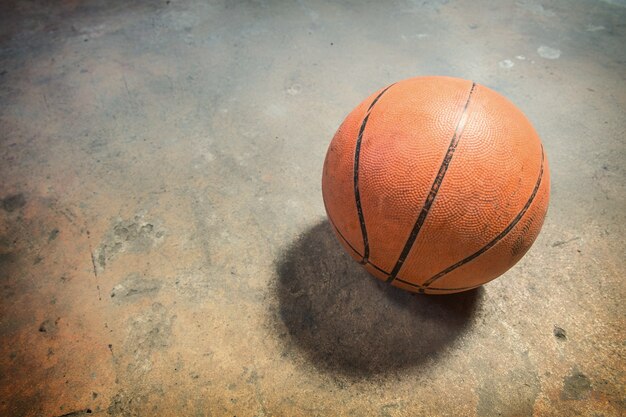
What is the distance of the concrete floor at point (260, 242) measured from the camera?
5.74 ft

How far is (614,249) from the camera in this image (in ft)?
7.06

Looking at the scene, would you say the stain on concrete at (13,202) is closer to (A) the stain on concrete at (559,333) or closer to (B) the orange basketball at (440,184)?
(B) the orange basketball at (440,184)

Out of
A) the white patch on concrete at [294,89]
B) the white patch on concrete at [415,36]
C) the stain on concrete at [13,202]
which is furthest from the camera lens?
the white patch on concrete at [415,36]

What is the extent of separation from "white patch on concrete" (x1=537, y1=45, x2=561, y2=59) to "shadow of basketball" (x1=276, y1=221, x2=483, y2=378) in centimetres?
274

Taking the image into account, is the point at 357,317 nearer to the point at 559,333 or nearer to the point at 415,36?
the point at 559,333

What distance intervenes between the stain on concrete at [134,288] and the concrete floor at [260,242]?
0.01 meters

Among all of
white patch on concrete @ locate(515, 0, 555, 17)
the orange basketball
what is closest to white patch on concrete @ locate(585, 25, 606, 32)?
white patch on concrete @ locate(515, 0, 555, 17)

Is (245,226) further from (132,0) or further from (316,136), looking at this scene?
(132,0)

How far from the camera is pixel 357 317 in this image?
1.95m

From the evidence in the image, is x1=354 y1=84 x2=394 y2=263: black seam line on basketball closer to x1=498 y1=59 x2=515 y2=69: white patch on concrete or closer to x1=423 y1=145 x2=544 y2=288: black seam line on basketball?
x1=423 y1=145 x2=544 y2=288: black seam line on basketball

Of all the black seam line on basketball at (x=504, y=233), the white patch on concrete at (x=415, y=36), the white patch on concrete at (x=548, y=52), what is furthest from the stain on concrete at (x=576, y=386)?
the white patch on concrete at (x=415, y=36)

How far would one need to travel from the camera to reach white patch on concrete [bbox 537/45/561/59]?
351 centimetres

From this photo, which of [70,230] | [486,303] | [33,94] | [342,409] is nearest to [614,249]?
[486,303]

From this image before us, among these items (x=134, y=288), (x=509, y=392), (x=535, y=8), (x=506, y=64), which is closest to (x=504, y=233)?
(x=509, y=392)
